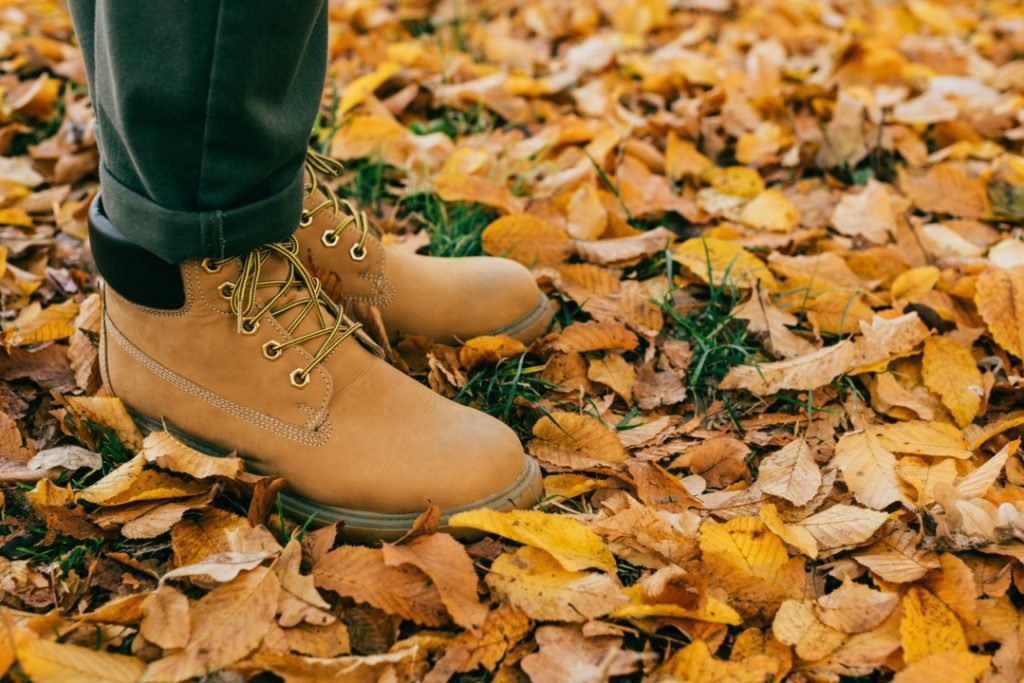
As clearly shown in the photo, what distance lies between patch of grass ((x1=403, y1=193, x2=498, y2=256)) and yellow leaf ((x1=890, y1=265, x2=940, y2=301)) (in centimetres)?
84

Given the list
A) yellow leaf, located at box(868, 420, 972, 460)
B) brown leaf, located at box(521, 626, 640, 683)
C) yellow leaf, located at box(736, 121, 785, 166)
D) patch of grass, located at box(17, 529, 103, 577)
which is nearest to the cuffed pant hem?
patch of grass, located at box(17, 529, 103, 577)

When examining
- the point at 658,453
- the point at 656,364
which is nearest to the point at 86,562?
the point at 658,453

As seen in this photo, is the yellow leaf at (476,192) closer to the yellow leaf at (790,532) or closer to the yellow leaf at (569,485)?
the yellow leaf at (569,485)

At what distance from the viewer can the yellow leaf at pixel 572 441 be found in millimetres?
1356

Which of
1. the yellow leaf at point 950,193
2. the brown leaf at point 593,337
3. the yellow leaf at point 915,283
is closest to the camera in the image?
the brown leaf at point 593,337

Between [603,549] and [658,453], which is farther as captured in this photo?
[658,453]

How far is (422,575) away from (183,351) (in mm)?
443

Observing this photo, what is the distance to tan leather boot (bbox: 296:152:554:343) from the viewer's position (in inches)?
55.8

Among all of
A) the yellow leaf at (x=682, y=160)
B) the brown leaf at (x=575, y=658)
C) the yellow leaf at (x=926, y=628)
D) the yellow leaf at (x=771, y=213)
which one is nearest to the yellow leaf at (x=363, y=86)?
the yellow leaf at (x=682, y=160)

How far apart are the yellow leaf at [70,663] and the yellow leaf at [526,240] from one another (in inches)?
41.9

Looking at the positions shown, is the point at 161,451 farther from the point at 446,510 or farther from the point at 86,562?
the point at 446,510

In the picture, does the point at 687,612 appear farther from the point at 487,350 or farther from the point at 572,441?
the point at 487,350

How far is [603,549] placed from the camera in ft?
3.82

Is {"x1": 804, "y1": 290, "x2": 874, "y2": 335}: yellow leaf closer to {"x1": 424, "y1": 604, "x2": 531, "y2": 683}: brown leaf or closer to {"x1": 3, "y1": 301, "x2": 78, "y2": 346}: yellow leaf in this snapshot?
{"x1": 424, "y1": 604, "x2": 531, "y2": 683}: brown leaf
